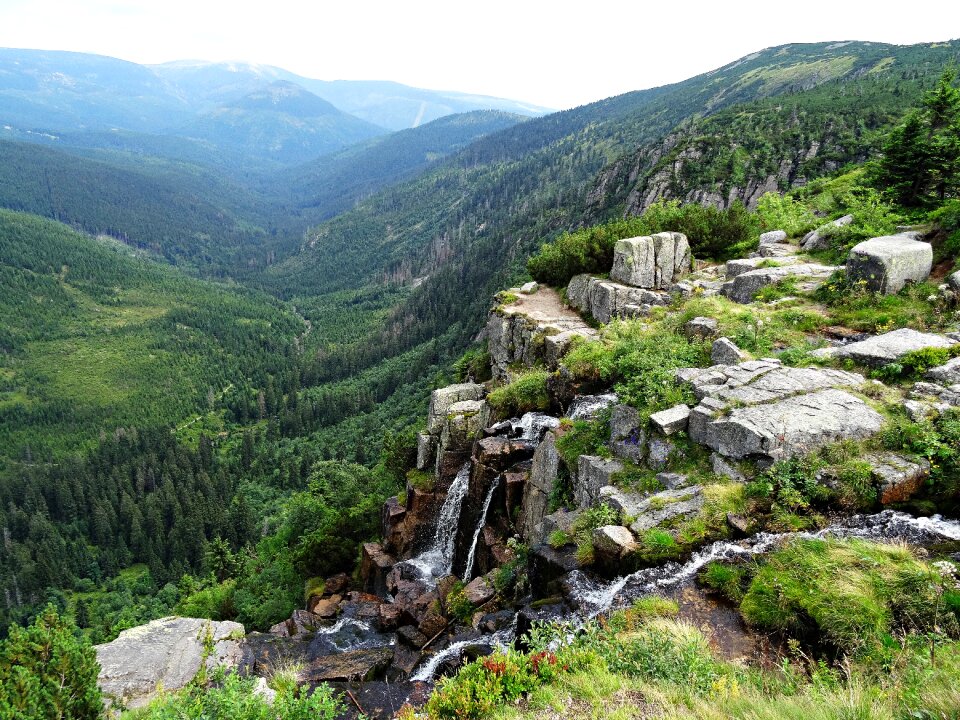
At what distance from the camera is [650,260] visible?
95.9 feet

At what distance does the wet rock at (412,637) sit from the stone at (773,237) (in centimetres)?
2747

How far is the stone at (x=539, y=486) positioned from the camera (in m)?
18.7

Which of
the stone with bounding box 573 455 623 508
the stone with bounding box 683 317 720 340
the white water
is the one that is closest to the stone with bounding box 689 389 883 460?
the white water

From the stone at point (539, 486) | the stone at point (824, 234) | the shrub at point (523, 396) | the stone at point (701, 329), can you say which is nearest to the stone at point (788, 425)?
the stone at point (539, 486)

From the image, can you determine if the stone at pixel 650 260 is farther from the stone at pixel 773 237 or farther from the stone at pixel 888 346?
the stone at pixel 888 346

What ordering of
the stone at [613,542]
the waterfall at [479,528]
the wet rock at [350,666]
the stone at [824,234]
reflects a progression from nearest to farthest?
the stone at [613,542] → the wet rock at [350,666] → the waterfall at [479,528] → the stone at [824,234]

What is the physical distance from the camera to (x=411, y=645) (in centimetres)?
1878

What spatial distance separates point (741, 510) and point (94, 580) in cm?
11822

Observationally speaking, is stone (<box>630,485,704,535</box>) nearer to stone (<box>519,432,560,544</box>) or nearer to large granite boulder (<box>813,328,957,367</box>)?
stone (<box>519,432,560,544</box>)

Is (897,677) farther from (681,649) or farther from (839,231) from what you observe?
(839,231)

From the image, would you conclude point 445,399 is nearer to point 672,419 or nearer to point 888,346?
point 672,419

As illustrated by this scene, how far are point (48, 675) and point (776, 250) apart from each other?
110 feet

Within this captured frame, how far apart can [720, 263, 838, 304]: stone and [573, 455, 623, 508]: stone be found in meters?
12.3

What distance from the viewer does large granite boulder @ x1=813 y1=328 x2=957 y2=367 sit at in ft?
52.1
